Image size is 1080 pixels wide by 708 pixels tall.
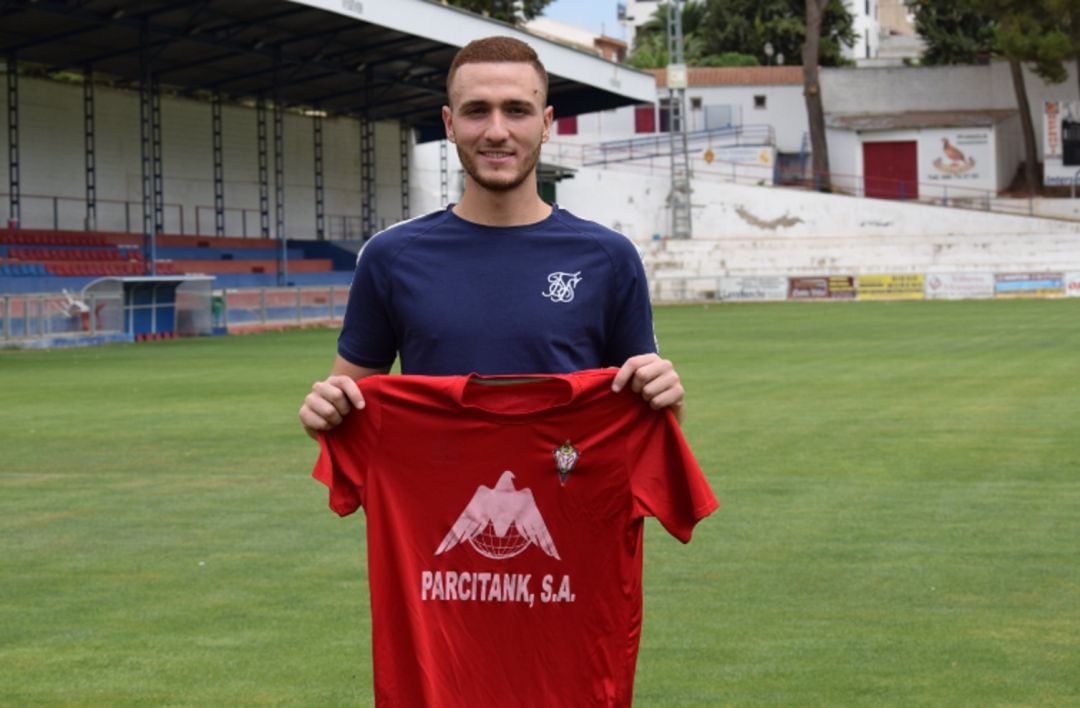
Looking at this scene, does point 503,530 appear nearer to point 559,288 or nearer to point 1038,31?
point 559,288

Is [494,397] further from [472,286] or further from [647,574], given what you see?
[647,574]

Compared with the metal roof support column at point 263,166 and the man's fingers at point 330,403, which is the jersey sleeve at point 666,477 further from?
the metal roof support column at point 263,166

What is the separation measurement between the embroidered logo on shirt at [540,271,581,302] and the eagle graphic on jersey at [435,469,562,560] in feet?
1.38

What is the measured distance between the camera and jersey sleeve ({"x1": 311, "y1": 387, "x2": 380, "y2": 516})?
412cm

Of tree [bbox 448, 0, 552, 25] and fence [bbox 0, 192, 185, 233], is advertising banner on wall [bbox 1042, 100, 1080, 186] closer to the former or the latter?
tree [bbox 448, 0, 552, 25]

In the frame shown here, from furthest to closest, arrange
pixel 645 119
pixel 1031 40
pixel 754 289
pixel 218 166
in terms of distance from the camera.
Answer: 1. pixel 645 119
2. pixel 1031 40
3. pixel 754 289
4. pixel 218 166

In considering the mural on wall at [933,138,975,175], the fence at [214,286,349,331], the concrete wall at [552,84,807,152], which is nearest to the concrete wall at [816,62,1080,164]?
the concrete wall at [552,84,807,152]

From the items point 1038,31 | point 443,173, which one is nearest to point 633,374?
point 443,173

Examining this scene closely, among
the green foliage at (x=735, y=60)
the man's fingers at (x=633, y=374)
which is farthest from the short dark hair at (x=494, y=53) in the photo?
the green foliage at (x=735, y=60)

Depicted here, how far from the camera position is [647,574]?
9.66 metres

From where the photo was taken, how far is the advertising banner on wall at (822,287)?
62688mm

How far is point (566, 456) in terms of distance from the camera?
13.5 ft

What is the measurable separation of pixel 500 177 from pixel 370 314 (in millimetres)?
487

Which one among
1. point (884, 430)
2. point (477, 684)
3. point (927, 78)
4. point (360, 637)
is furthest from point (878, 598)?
point (927, 78)
